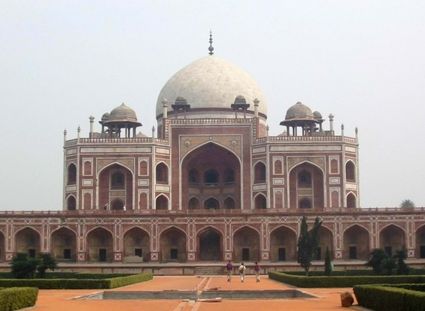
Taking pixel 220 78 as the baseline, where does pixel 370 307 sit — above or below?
below

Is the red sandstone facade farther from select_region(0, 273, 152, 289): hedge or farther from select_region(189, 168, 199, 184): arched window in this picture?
select_region(0, 273, 152, 289): hedge

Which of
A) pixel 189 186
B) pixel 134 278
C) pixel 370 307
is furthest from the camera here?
pixel 189 186

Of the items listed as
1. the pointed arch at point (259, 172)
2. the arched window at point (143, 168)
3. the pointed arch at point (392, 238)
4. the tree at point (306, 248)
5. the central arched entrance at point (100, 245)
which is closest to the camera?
the tree at point (306, 248)

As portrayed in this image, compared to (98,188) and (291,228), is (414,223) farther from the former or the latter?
(98,188)

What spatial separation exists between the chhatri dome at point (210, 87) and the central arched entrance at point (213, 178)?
2.40 metres

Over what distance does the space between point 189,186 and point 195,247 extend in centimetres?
731

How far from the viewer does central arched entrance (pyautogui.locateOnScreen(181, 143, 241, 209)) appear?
138 ft

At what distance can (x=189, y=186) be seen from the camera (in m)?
42.7

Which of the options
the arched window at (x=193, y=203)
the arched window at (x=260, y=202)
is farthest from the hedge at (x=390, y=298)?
Answer: the arched window at (x=193, y=203)

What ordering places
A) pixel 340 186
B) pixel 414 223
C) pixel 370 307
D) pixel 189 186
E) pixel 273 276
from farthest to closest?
pixel 189 186
pixel 340 186
pixel 414 223
pixel 273 276
pixel 370 307

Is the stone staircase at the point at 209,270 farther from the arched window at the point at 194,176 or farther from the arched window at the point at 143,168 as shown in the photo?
the arched window at the point at 194,176

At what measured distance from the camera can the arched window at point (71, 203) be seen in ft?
132

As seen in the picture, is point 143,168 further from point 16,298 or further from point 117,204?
point 16,298

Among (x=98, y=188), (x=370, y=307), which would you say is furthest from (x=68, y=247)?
(x=370, y=307)
